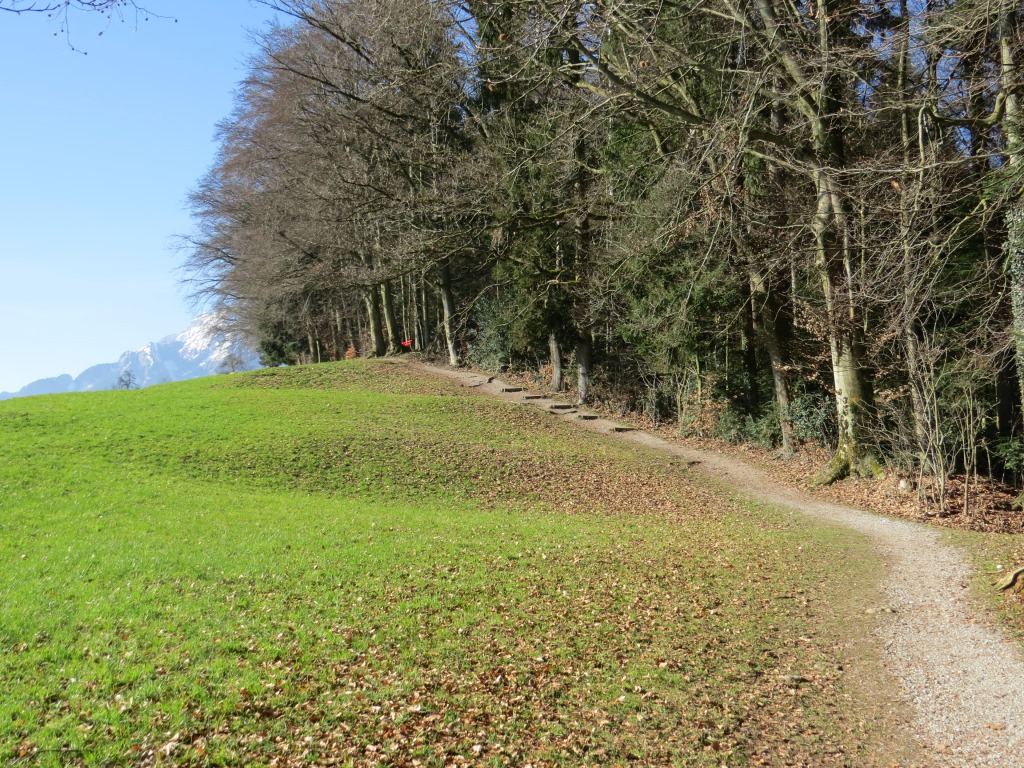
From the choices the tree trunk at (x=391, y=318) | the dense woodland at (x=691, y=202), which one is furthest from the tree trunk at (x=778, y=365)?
the tree trunk at (x=391, y=318)

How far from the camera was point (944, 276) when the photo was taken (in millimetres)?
14836

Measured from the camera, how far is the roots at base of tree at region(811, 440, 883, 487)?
52.2 ft

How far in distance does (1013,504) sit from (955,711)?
10.4 metres

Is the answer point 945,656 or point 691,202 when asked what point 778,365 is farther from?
point 945,656

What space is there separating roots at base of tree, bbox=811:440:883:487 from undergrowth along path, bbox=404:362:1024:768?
3.08 metres

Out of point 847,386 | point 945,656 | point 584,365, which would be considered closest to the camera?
point 945,656

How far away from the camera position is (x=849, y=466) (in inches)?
644

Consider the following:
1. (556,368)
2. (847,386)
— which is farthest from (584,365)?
(847,386)

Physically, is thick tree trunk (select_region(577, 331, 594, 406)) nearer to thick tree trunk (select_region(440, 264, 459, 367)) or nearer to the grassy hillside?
thick tree trunk (select_region(440, 264, 459, 367))

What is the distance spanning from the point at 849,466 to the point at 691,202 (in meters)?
7.39

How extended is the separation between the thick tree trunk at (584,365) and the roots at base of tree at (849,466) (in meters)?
10.5

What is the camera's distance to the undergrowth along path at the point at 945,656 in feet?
17.7

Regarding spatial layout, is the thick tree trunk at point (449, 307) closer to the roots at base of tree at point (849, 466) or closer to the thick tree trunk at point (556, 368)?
the thick tree trunk at point (556, 368)

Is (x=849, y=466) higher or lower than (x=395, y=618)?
lower
